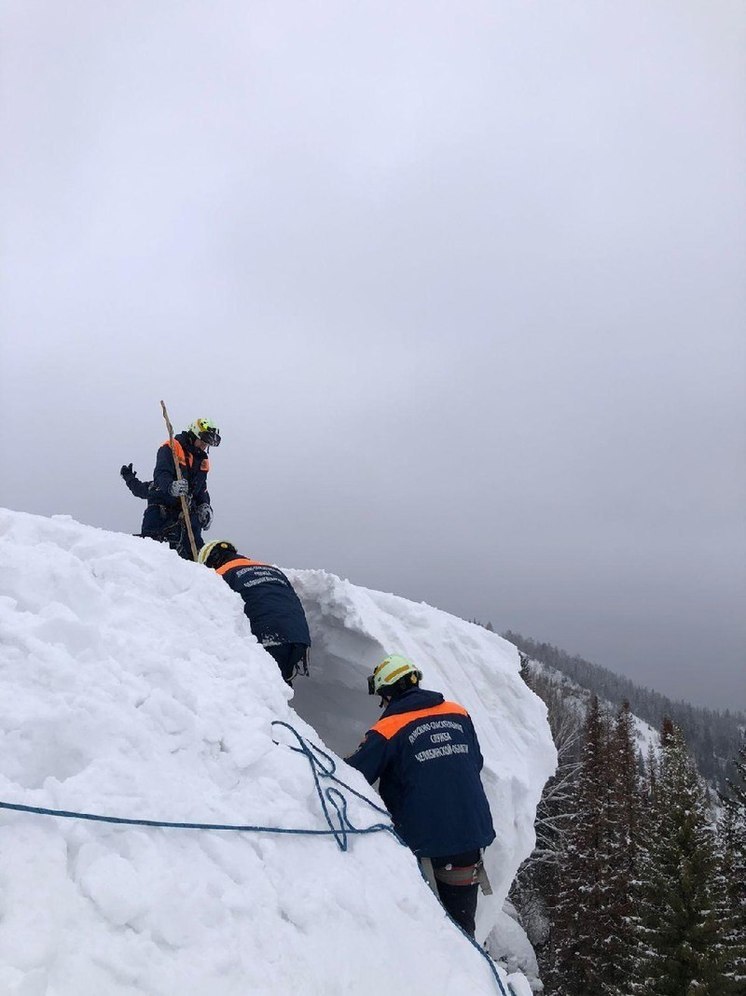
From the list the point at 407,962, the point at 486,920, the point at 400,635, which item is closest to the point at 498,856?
the point at 486,920

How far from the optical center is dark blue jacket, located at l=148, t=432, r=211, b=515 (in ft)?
27.4

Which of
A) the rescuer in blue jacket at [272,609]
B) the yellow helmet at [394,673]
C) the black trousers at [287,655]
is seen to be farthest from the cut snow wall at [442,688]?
the yellow helmet at [394,673]

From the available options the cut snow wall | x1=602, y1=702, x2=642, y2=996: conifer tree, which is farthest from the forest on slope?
the cut snow wall

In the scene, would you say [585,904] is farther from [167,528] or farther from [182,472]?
[182,472]

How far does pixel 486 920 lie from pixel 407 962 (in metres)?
4.35

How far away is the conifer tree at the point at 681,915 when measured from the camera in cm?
1484

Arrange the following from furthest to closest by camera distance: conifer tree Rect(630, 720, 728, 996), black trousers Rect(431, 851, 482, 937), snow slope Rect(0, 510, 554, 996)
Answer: conifer tree Rect(630, 720, 728, 996) < black trousers Rect(431, 851, 482, 937) < snow slope Rect(0, 510, 554, 996)

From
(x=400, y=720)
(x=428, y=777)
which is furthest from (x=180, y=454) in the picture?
(x=428, y=777)

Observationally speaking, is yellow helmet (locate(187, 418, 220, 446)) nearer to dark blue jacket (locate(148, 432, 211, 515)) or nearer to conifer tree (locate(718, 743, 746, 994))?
dark blue jacket (locate(148, 432, 211, 515))

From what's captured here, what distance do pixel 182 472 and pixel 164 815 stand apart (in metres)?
6.38

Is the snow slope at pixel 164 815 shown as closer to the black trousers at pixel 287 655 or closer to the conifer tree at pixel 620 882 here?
the black trousers at pixel 287 655

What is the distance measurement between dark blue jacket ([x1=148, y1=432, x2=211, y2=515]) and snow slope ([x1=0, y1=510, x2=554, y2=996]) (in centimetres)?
361

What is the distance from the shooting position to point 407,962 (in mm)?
2922

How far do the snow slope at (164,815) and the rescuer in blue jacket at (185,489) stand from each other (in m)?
3.67
